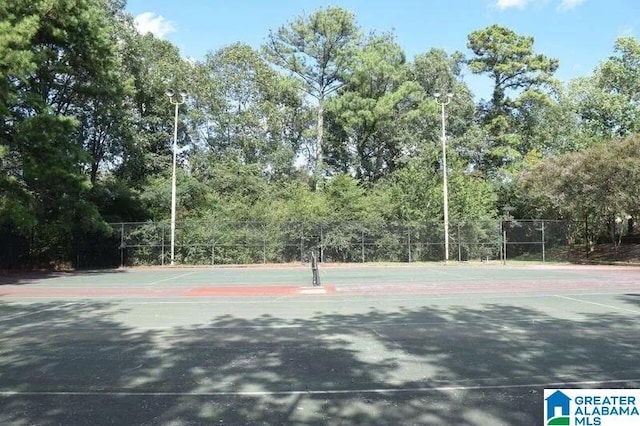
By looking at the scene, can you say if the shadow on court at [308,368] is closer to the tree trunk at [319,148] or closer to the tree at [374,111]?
the tree trunk at [319,148]

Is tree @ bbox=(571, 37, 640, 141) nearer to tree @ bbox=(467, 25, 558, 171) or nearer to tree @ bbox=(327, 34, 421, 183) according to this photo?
tree @ bbox=(467, 25, 558, 171)

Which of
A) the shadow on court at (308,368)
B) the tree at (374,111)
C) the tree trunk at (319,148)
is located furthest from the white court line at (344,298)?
the tree at (374,111)

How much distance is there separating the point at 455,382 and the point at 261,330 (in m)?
4.64

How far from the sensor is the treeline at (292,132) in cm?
2781

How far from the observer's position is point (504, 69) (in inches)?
2153

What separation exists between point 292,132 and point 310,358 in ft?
163

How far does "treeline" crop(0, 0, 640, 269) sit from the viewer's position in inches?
1095

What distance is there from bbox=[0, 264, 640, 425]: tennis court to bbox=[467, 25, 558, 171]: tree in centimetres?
4175

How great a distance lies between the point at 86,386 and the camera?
6375mm

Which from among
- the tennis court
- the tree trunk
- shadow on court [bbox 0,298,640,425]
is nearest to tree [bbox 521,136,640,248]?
the tree trunk

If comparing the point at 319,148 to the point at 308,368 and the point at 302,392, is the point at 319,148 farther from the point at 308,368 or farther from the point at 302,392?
the point at 302,392

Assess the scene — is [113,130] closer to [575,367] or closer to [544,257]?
[544,257]

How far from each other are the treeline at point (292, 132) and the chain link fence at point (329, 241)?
1393 millimetres

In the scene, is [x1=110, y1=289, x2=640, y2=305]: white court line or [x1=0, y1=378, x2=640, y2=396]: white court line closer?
[x1=0, y1=378, x2=640, y2=396]: white court line
